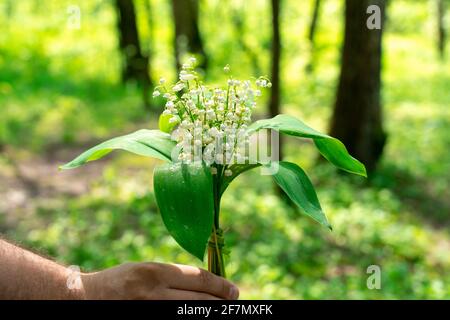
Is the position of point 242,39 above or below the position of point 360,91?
above

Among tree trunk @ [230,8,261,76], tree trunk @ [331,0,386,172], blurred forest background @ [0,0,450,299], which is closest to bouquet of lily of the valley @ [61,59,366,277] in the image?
blurred forest background @ [0,0,450,299]

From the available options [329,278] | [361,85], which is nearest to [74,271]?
[329,278]

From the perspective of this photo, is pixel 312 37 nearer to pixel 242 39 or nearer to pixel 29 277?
pixel 242 39

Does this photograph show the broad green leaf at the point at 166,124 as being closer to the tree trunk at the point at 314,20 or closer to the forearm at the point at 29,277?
the forearm at the point at 29,277

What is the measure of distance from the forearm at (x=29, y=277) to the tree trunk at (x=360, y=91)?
5.45 m

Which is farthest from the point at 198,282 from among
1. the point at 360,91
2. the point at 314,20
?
the point at 314,20

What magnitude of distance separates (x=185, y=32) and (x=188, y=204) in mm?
9286

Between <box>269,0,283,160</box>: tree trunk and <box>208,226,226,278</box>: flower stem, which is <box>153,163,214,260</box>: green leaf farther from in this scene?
<box>269,0,283,160</box>: tree trunk

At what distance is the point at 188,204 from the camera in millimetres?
1339

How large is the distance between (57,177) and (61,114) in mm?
2612

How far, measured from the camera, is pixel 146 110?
9984 millimetres

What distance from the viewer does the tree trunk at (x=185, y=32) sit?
33.1 feet

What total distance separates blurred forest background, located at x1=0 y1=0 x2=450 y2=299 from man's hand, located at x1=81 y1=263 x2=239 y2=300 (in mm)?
351
